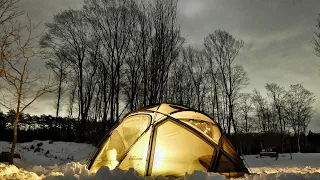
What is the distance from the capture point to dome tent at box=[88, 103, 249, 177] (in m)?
6.29

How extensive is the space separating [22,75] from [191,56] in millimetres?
20805

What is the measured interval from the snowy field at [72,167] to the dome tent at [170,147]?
81cm

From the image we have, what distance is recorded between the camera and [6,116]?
54.4ft

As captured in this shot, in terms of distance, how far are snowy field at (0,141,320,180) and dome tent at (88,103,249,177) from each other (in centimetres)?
81

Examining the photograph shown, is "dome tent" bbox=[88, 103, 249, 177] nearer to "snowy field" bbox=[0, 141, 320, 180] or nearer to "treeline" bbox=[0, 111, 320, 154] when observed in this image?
"snowy field" bbox=[0, 141, 320, 180]

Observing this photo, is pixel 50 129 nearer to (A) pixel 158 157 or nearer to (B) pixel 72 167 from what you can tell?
(B) pixel 72 167

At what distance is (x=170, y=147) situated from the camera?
21.4 ft

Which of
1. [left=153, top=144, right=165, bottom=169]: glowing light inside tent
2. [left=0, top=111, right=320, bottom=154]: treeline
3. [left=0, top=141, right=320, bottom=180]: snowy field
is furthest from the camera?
[left=0, top=111, right=320, bottom=154]: treeline

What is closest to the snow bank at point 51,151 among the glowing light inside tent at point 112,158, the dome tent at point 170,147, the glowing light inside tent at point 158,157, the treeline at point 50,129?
the treeline at point 50,129

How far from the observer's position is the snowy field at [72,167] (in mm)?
Answer: 4816

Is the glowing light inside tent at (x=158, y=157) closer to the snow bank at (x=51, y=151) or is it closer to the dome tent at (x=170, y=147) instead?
the dome tent at (x=170, y=147)

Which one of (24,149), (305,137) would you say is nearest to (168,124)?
(24,149)

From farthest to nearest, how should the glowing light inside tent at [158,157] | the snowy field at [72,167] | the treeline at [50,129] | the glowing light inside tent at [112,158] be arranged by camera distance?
the treeline at [50,129] < the glowing light inside tent at [112,158] < the glowing light inside tent at [158,157] < the snowy field at [72,167]

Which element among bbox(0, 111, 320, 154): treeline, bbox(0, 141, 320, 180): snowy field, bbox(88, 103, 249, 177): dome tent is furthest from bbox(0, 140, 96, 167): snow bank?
bbox(88, 103, 249, 177): dome tent
